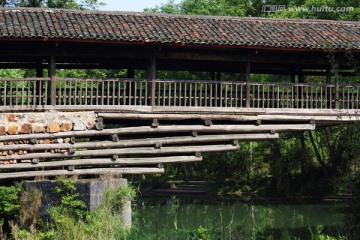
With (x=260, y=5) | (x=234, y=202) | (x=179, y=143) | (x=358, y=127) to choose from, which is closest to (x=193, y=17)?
(x=179, y=143)

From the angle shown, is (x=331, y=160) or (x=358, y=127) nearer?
(x=358, y=127)

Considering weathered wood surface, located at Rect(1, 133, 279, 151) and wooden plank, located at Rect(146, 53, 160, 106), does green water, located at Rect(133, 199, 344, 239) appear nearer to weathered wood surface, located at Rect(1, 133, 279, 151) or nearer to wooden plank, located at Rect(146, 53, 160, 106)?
weathered wood surface, located at Rect(1, 133, 279, 151)

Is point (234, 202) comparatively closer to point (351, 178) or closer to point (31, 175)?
point (31, 175)

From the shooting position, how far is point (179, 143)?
1501 centimetres

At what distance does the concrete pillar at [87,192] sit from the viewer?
43.1 feet

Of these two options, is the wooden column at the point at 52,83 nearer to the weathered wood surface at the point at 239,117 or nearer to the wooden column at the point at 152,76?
the weathered wood surface at the point at 239,117

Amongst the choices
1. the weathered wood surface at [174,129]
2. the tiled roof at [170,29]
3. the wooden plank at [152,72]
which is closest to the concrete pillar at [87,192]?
the weathered wood surface at [174,129]

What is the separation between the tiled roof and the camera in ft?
46.0

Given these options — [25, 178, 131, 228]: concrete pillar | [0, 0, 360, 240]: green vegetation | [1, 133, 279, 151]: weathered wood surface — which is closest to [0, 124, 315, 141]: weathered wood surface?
[1, 133, 279, 151]: weathered wood surface

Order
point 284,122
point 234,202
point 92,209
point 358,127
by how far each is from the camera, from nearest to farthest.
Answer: point 358,127 < point 92,209 < point 284,122 < point 234,202

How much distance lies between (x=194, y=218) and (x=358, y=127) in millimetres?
8923

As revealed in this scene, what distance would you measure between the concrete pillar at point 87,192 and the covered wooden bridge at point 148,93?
20.0 inches

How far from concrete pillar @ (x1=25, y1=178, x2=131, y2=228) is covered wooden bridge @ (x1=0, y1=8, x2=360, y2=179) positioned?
1.66 ft

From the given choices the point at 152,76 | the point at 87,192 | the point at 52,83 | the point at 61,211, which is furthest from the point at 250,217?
the point at 61,211
